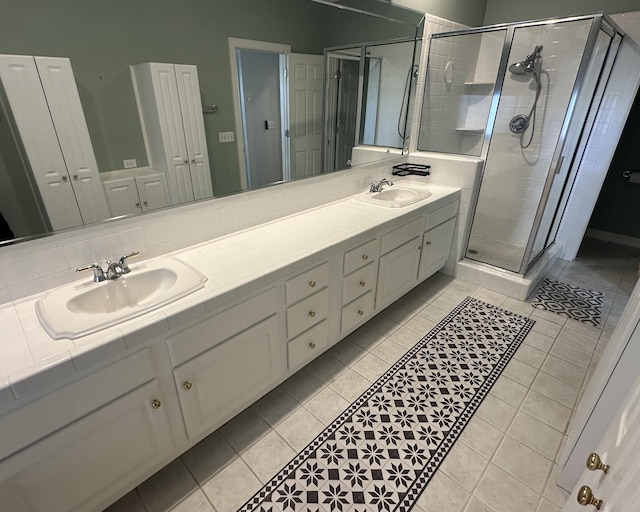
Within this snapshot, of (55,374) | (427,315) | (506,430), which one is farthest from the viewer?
(427,315)

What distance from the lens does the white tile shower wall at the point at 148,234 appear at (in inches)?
49.9

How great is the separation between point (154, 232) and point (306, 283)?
750 millimetres

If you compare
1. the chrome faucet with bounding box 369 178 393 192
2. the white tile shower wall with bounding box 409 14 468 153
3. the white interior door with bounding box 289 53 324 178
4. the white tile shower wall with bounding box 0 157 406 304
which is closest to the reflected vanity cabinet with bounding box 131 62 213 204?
the white tile shower wall with bounding box 0 157 406 304

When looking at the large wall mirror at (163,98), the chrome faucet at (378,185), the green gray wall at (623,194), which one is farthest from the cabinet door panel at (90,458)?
the green gray wall at (623,194)

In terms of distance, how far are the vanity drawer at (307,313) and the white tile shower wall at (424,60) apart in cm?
192

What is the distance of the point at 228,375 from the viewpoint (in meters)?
1.46

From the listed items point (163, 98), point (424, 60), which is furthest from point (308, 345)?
point (424, 60)

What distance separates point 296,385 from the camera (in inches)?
77.2

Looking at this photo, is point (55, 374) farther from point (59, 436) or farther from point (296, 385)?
point (296, 385)

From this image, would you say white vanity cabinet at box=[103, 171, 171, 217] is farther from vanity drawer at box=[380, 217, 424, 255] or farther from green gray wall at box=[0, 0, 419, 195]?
vanity drawer at box=[380, 217, 424, 255]

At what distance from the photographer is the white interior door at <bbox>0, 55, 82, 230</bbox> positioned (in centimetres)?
111

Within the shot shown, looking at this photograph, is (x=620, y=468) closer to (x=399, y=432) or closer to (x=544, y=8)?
(x=399, y=432)

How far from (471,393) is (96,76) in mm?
2305

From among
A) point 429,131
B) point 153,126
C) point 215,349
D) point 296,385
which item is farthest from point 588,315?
point 153,126
